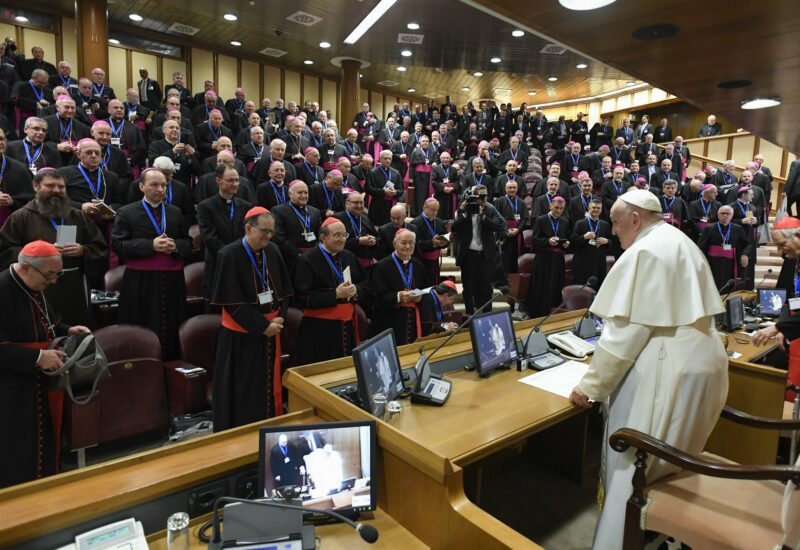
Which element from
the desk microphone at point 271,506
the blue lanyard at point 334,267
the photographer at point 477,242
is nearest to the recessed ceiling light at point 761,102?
the blue lanyard at point 334,267

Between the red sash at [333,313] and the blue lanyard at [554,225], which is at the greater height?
the blue lanyard at [554,225]

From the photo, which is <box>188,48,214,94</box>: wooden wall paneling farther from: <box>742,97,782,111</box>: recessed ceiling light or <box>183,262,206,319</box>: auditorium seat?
<box>742,97,782,111</box>: recessed ceiling light

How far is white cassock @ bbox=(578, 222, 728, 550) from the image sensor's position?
215 cm

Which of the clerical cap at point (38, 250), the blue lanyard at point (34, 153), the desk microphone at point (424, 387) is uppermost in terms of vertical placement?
the blue lanyard at point (34, 153)

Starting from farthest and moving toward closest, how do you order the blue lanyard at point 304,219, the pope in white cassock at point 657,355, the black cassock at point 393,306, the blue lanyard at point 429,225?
the blue lanyard at point 429,225
the blue lanyard at point 304,219
the black cassock at point 393,306
the pope in white cassock at point 657,355

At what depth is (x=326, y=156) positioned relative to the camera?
8.93 meters

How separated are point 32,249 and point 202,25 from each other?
11.8 m

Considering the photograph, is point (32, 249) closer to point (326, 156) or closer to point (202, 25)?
point (326, 156)

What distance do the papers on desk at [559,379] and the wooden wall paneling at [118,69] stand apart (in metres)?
14.1

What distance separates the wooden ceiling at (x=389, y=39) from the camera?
1056 centimetres

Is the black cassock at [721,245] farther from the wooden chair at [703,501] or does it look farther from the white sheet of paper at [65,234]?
the white sheet of paper at [65,234]

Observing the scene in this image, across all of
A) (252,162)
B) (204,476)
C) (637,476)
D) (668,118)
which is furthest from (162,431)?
(668,118)

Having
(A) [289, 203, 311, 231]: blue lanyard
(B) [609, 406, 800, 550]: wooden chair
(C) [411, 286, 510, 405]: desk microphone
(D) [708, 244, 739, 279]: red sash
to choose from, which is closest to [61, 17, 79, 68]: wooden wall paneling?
(A) [289, 203, 311, 231]: blue lanyard

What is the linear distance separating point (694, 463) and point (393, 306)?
9.91 ft
